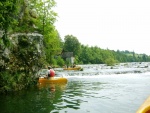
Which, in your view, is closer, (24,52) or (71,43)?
(24,52)

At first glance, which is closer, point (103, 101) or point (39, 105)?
point (39, 105)

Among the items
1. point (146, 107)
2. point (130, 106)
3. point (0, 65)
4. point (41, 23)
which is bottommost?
point (130, 106)

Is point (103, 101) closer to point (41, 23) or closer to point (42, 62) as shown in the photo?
point (42, 62)

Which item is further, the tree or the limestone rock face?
the tree

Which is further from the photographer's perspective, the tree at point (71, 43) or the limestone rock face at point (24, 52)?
the tree at point (71, 43)

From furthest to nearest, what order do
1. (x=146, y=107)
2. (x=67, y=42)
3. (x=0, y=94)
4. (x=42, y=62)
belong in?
(x=67, y=42) → (x=42, y=62) → (x=0, y=94) → (x=146, y=107)

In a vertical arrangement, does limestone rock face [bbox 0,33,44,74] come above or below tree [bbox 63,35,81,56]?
below

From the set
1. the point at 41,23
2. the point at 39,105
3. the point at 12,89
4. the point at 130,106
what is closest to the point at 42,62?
the point at 12,89

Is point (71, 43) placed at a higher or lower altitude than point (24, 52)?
higher

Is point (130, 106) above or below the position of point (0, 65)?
below

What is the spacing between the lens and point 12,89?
20.0m

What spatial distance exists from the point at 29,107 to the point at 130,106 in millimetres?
5756

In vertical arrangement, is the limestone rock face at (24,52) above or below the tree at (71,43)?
below

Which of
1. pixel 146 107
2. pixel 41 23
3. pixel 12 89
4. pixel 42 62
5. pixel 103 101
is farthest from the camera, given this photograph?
pixel 41 23
